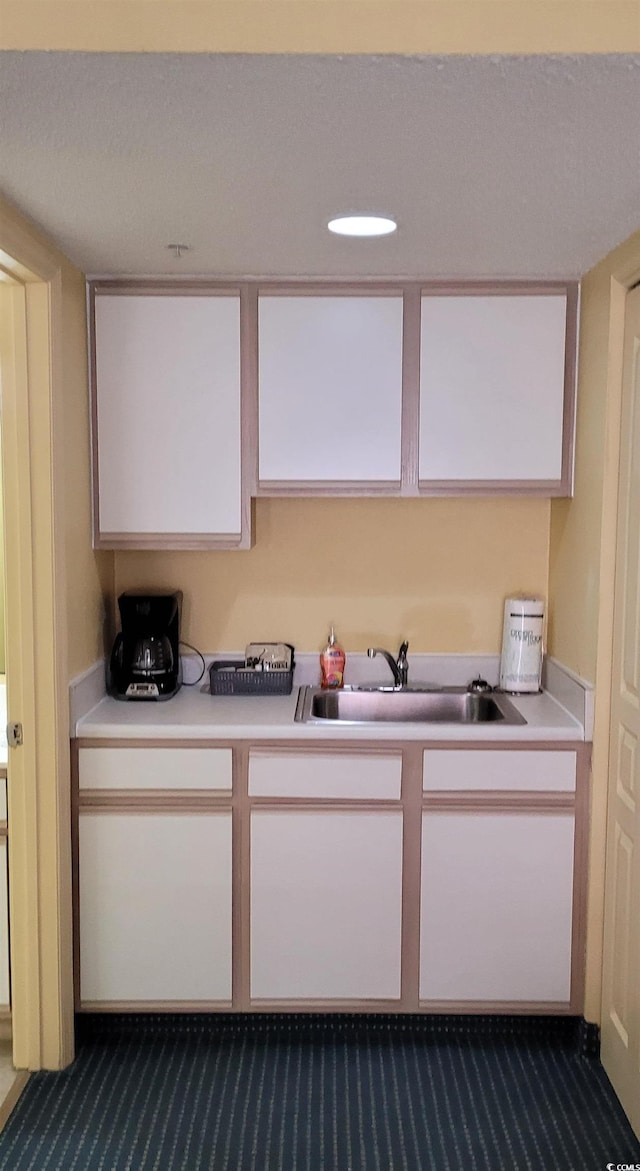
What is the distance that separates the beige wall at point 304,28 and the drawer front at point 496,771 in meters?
1.76

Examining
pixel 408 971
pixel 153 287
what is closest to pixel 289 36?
pixel 153 287

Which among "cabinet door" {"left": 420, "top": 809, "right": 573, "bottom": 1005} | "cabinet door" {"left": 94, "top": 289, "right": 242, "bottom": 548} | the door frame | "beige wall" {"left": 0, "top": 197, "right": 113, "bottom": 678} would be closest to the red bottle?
"cabinet door" {"left": 94, "top": 289, "right": 242, "bottom": 548}

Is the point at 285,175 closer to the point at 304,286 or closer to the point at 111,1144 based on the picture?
the point at 304,286

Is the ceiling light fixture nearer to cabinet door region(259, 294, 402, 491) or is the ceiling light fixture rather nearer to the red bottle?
cabinet door region(259, 294, 402, 491)

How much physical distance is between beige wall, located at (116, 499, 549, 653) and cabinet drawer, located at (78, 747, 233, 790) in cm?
64

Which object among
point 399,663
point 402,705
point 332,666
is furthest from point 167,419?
point 402,705

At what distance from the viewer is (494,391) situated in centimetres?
273

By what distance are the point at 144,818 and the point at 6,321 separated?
1386mm

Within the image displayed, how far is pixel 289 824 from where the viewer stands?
8.41ft

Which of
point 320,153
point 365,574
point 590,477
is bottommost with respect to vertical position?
point 365,574

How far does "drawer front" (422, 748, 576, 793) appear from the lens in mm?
2547

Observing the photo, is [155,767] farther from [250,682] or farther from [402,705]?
[402,705]

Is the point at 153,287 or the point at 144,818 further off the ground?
the point at 153,287

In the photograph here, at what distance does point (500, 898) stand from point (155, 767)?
1.04 meters
